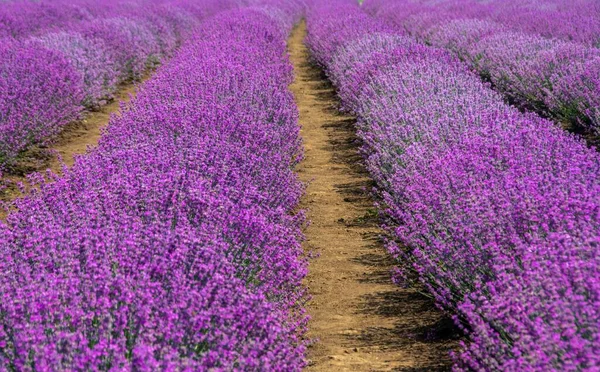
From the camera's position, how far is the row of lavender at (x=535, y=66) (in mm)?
6637

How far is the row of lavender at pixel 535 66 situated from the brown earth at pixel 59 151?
380 cm

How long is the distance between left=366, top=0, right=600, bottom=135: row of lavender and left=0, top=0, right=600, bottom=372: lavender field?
0.16ft

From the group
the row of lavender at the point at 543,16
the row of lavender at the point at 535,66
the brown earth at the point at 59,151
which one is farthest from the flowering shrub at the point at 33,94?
the row of lavender at the point at 543,16

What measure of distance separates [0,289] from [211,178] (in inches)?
56.0

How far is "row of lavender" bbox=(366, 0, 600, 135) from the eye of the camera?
6.64 meters

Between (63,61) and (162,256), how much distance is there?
6.09 meters

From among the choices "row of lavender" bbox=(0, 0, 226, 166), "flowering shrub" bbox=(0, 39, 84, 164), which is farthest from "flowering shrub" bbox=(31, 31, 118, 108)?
"flowering shrub" bbox=(0, 39, 84, 164)

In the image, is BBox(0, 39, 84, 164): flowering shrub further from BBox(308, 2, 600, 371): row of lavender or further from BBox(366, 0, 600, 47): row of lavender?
BBox(366, 0, 600, 47): row of lavender

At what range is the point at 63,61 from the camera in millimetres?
8188

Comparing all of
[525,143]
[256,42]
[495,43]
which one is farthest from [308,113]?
[525,143]

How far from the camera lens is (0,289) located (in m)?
2.47

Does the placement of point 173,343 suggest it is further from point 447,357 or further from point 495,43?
point 495,43

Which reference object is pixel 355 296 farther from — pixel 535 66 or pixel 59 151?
pixel 535 66

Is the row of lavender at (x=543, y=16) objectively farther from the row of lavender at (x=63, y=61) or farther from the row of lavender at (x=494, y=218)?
the row of lavender at (x=63, y=61)
